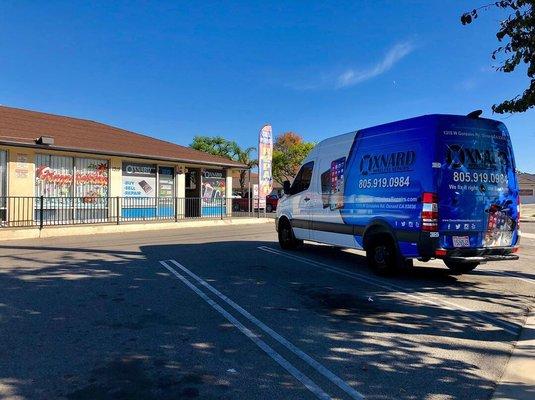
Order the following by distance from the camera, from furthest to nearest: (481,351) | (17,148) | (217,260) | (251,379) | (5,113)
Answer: (5,113) → (17,148) → (217,260) → (481,351) → (251,379)

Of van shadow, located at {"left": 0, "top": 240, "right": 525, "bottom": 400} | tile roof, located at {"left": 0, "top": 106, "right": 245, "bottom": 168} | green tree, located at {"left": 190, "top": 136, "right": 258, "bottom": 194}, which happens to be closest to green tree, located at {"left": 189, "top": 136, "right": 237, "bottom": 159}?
green tree, located at {"left": 190, "top": 136, "right": 258, "bottom": 194}

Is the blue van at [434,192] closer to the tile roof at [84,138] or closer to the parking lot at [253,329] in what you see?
the parking lot at [253,329]

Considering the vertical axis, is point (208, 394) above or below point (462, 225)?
below

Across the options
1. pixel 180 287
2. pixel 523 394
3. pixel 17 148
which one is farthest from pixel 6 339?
pixel 17 148

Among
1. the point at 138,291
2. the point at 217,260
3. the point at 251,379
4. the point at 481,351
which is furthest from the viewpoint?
the point at 217,260

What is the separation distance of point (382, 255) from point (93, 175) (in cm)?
1429

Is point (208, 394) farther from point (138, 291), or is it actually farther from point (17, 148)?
point (17, 148)

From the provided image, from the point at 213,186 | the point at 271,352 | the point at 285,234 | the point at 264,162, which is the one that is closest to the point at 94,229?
the point at 285,234

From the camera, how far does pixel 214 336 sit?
5.06 metres

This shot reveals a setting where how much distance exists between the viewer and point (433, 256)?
24.3 feet

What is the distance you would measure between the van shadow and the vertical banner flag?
15.5m

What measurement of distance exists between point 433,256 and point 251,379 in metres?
4.48

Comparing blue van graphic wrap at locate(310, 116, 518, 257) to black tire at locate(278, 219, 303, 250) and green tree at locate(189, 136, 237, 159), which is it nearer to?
black tire at locate(278, 219, 303, 250)

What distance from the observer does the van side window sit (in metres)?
11.0
